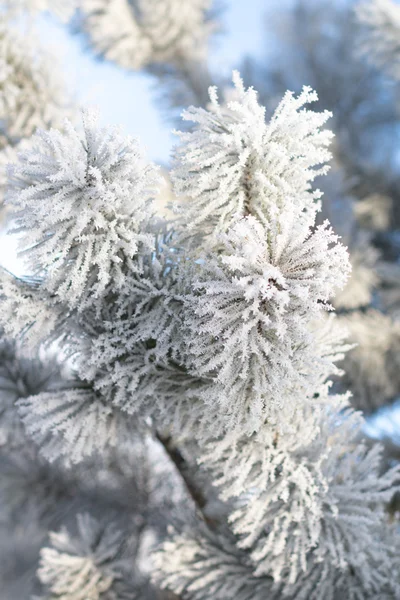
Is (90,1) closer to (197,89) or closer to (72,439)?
(197,89)

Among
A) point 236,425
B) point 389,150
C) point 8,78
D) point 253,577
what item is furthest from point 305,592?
point 389,150

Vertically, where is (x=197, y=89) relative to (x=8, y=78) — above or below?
above

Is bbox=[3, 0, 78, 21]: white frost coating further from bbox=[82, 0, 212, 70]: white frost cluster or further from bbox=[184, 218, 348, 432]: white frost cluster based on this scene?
bbox=[184, 218, 348, 432]: white frost cluster

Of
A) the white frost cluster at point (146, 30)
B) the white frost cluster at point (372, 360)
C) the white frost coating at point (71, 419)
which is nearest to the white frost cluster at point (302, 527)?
the white frost coating at point (71, 419)

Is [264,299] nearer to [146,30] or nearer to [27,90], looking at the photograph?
[27,90]

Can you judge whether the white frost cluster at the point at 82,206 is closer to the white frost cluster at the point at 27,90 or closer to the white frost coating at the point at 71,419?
the white frost coating at the point at 71,419

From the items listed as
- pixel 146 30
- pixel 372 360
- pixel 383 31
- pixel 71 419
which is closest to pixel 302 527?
pixel 71 419
